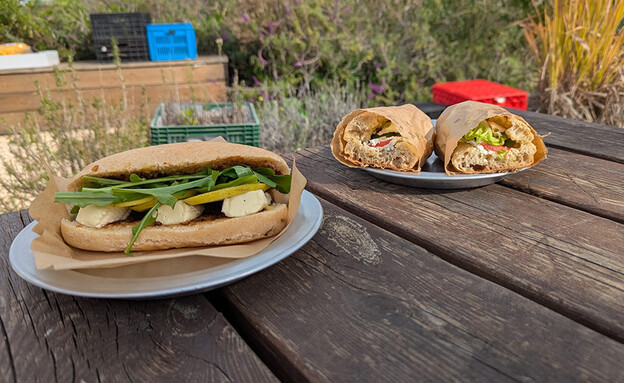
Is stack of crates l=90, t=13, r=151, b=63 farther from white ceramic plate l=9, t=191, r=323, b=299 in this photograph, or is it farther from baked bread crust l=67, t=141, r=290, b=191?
white ceramic plate l=9, t=191, r=323, b=299

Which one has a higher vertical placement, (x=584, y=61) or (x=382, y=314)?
(x=584, y=61)

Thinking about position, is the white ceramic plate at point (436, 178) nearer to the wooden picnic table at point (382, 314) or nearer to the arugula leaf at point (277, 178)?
the wooden picnic table at point (382, 314)

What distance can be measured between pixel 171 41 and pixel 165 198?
5.55 m

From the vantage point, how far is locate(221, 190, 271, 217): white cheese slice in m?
1.14

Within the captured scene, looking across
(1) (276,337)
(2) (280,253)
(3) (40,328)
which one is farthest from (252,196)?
(3) (40,328)

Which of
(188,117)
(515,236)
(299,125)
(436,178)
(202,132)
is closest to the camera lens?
(515,236)

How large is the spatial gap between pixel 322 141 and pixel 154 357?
11.9 ft

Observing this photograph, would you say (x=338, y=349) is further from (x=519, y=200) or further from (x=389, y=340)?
(x=519, y=200)

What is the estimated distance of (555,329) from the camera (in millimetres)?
848

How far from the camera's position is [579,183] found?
1.57m

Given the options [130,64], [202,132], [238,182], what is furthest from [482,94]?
[130,64]

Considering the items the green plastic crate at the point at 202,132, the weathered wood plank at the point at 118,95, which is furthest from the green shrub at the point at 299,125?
the weathered wood plank at the point at 118,95

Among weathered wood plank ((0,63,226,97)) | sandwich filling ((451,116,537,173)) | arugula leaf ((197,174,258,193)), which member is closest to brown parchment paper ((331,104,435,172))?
sandwich filling ((451,116,537,173))

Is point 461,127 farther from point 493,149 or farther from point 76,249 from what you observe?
point 76,249
